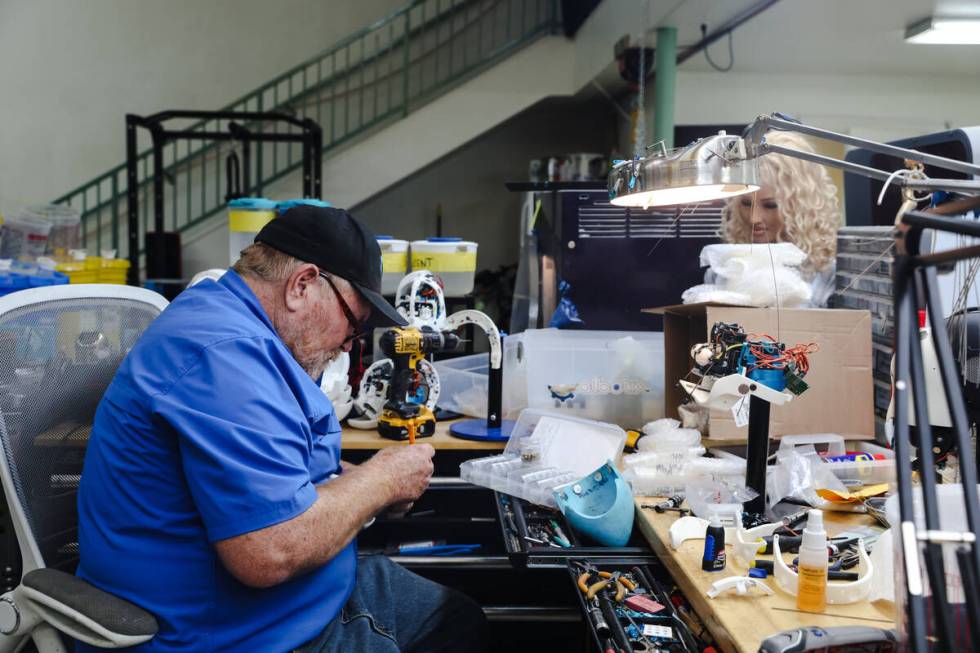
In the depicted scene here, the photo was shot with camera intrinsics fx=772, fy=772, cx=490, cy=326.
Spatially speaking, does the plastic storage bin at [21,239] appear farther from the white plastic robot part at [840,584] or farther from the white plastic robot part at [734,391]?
the white plastic robot part at [840,584]

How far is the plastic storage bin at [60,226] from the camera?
442cm

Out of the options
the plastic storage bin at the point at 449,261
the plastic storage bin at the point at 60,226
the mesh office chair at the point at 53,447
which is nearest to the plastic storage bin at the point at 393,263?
the plastic storage bin at the point at 449,261

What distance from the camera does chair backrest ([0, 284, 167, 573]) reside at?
1.23m

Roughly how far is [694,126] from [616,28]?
797 mm

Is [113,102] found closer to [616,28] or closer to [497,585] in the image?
[616,28]

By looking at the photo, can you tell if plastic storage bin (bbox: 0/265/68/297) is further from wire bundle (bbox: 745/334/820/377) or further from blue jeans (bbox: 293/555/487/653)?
wire bundle (bbox: 745/334/820/377)

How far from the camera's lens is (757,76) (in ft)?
15.6

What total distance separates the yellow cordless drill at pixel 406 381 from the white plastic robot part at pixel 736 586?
109 centimetres

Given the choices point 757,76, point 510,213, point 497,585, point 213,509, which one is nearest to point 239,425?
point 213,509

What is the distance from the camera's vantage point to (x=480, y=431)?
85.1 inches

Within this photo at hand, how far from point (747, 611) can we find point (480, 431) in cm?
115

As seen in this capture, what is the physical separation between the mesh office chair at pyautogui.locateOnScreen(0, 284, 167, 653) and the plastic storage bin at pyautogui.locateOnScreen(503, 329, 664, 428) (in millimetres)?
1134

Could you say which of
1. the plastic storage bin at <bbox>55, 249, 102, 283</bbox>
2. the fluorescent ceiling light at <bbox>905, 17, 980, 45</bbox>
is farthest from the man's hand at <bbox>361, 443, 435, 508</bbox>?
the fluorescent ceiling light at <bbox>905, 17, 980, 45</bbox>

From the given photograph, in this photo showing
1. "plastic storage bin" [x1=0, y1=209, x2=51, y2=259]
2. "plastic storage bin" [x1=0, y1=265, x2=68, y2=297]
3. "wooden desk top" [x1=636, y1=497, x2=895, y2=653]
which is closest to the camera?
→ "wooden desk top" [x1=636, y1=497, x2=895, y2=653]
